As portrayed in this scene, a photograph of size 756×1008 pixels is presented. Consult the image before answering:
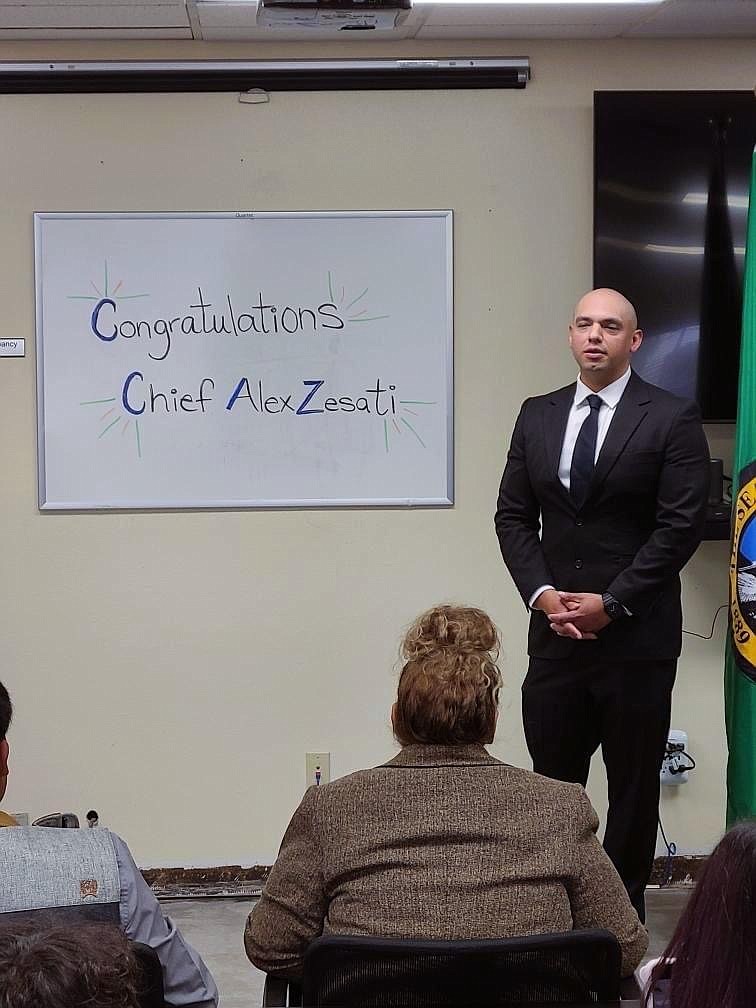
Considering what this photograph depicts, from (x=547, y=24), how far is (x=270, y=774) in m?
2.48

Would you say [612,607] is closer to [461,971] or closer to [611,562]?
[611,562]

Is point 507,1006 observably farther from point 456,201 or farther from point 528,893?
point 456,201

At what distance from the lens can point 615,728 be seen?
124 inches

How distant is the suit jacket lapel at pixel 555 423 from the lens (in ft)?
10.4

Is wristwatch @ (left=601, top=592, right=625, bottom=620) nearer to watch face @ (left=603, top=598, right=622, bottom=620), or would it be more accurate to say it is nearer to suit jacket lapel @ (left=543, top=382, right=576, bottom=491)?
watch face @ (left=603, top=598, right=622, bottom=620)

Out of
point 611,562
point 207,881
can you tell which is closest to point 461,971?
point 611,562

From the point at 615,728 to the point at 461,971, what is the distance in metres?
1.71

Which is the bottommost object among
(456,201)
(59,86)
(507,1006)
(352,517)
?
(507,1006)

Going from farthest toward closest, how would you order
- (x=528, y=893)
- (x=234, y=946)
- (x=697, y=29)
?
(x=697, y=29)
(x=234, y=946)
(x=528, y=893)

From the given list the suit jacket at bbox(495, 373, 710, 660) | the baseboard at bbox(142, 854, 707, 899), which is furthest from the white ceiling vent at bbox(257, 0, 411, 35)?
the baseboard at bbox(142, 854, 707, 899)

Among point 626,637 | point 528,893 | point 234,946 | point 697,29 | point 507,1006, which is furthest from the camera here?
point 697,29

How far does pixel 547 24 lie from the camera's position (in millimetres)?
3654

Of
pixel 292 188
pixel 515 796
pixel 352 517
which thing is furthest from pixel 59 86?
pixel 515 796

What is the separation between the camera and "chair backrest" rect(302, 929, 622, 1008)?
1.51 metres
